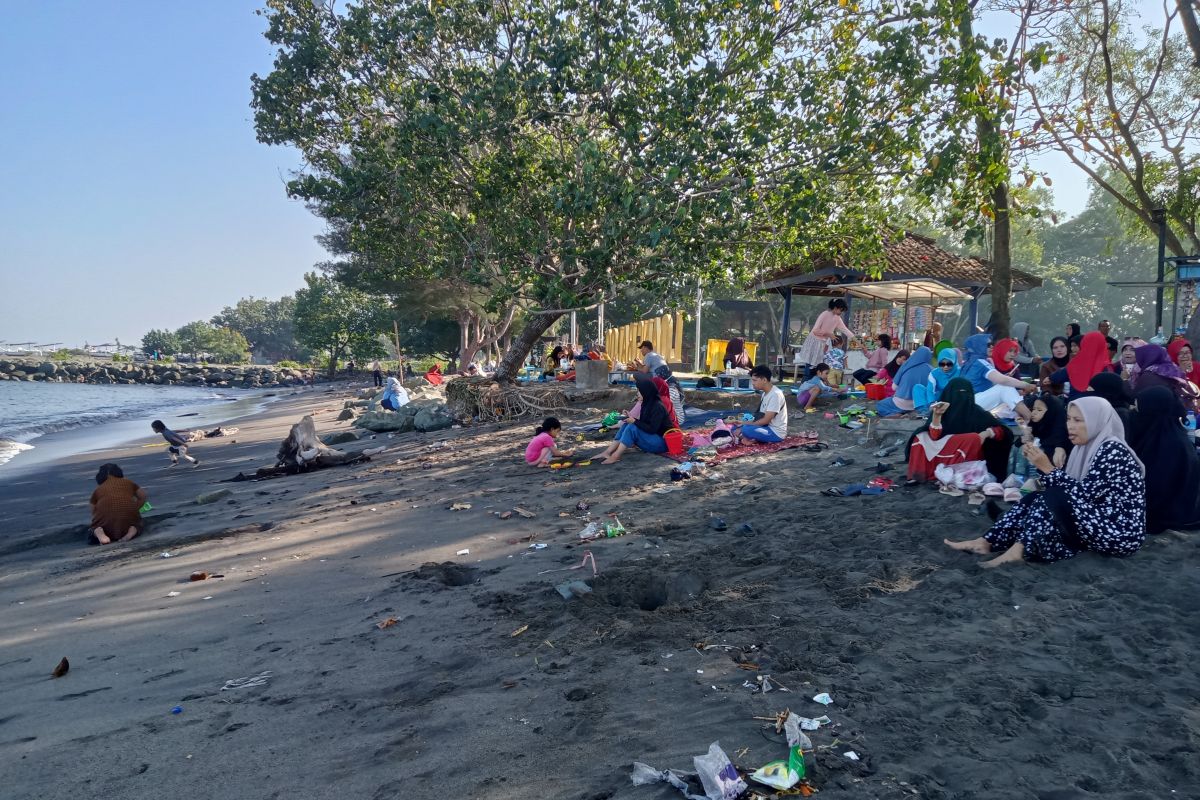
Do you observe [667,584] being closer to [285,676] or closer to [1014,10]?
[285,676]

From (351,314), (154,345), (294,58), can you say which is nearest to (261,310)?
(154,345)

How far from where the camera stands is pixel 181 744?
3.36m

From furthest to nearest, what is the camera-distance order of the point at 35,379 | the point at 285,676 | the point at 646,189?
the point at 35,379 < the point at 646,189 < the point at 285,676

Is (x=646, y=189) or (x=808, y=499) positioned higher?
(x=646, y=189)

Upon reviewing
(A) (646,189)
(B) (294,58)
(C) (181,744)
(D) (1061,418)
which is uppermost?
(B) (294,58)

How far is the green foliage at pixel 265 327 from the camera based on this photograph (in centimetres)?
8238

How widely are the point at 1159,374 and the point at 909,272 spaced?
27.7 feet

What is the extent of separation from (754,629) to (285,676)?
8.66 ft

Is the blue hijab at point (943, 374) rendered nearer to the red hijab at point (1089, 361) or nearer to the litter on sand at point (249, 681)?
the red hijab at point (1089, 361)

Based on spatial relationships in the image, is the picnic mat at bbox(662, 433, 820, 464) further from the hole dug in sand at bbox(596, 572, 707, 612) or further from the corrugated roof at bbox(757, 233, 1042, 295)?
the corrugated roof at bbox(757, 233, 1042, 295)

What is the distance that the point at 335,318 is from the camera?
4181cm

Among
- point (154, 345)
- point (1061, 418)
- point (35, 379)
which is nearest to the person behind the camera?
point (1061, 418)

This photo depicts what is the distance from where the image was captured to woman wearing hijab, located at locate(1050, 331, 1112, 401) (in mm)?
8352

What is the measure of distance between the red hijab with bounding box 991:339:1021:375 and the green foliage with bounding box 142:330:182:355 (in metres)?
90.9
